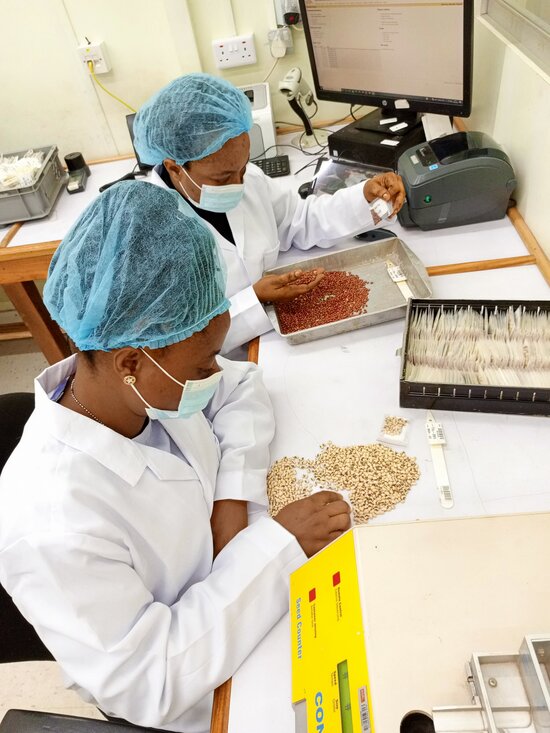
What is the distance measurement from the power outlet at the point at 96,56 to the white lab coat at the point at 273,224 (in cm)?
110

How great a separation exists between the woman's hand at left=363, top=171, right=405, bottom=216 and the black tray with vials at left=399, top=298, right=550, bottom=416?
53 centimetres

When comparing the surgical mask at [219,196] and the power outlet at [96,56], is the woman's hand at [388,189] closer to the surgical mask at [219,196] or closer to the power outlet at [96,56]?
the surgical mask at [219,196]

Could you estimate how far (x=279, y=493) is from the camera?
982mm

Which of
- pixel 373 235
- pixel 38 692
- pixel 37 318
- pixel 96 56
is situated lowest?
pixel 38 692

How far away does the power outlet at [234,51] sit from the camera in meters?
2.15

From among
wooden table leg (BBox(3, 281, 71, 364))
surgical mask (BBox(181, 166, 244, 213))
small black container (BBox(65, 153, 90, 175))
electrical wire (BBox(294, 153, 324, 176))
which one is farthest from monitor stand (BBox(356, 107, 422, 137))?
wooden table leg (BBox(3, 281, 71, 364))

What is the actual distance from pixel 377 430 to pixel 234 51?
1.87m

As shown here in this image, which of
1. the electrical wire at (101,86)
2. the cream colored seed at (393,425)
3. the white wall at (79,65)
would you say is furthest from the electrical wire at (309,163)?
the cream colored seed at (393,425)

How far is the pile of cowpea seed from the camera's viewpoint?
926 millimetres

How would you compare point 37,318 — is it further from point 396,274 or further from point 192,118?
point 396,274

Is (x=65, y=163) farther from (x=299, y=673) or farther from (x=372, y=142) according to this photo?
(x=299, y=673)

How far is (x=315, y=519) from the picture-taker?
2.84 ft

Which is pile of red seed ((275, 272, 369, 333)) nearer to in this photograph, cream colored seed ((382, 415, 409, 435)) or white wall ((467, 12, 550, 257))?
cream colored seed ((382, 415, 409, 435))

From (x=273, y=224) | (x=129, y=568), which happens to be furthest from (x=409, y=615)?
(x=273, y=224)
